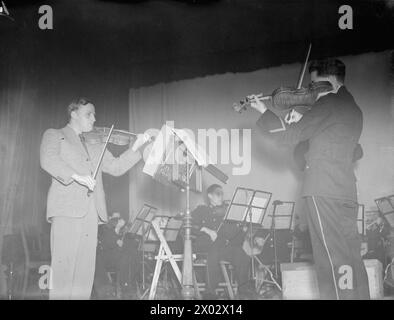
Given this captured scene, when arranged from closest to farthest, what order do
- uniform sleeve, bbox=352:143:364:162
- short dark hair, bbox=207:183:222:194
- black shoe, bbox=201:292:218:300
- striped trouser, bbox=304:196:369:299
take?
striped trouser, bbox=304:196:369:299 < uniform sleeve, bbox=352:143:364:162 < black shoe, bbox=201:292:218:300 < short dark hair, bbox=207:183:222:194

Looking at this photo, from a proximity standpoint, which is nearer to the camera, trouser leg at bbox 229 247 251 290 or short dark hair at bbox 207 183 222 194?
trouser leg at bbox 229 247 251 290

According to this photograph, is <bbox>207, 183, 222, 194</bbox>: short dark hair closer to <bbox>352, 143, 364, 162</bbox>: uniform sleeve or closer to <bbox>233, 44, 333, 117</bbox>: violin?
<bbox>233, 44, 333, 117</bbox>: violin

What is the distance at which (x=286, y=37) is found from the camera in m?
5.38

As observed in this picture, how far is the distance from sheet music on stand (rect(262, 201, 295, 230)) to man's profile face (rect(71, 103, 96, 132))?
1.83m

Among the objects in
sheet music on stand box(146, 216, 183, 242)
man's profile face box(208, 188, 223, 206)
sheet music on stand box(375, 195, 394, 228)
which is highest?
man's profile face box(208, 188, 223, 206)

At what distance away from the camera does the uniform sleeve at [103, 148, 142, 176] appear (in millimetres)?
5297

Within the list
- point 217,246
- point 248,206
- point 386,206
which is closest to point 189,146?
point 248,206

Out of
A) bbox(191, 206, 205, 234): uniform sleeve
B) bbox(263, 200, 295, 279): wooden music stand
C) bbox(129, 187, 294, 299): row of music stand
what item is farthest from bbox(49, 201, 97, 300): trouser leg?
bbox(263, 200, 295, 279): wooden music stand

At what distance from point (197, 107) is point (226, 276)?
1592 mm

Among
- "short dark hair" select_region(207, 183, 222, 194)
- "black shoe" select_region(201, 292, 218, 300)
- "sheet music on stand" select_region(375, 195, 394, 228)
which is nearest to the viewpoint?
"black shoe" select_region(201, 292, 218, 300)

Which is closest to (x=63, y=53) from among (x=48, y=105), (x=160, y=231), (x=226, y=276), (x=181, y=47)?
(x=48, y=105)

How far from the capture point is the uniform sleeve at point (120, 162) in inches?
209

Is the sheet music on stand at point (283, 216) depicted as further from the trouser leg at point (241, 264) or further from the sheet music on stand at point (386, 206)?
the sheet music on stand at point (386, 206)

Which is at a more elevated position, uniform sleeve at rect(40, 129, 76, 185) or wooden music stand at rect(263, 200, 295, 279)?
uniform sleeve at rect(40, 129, 76, 185)
